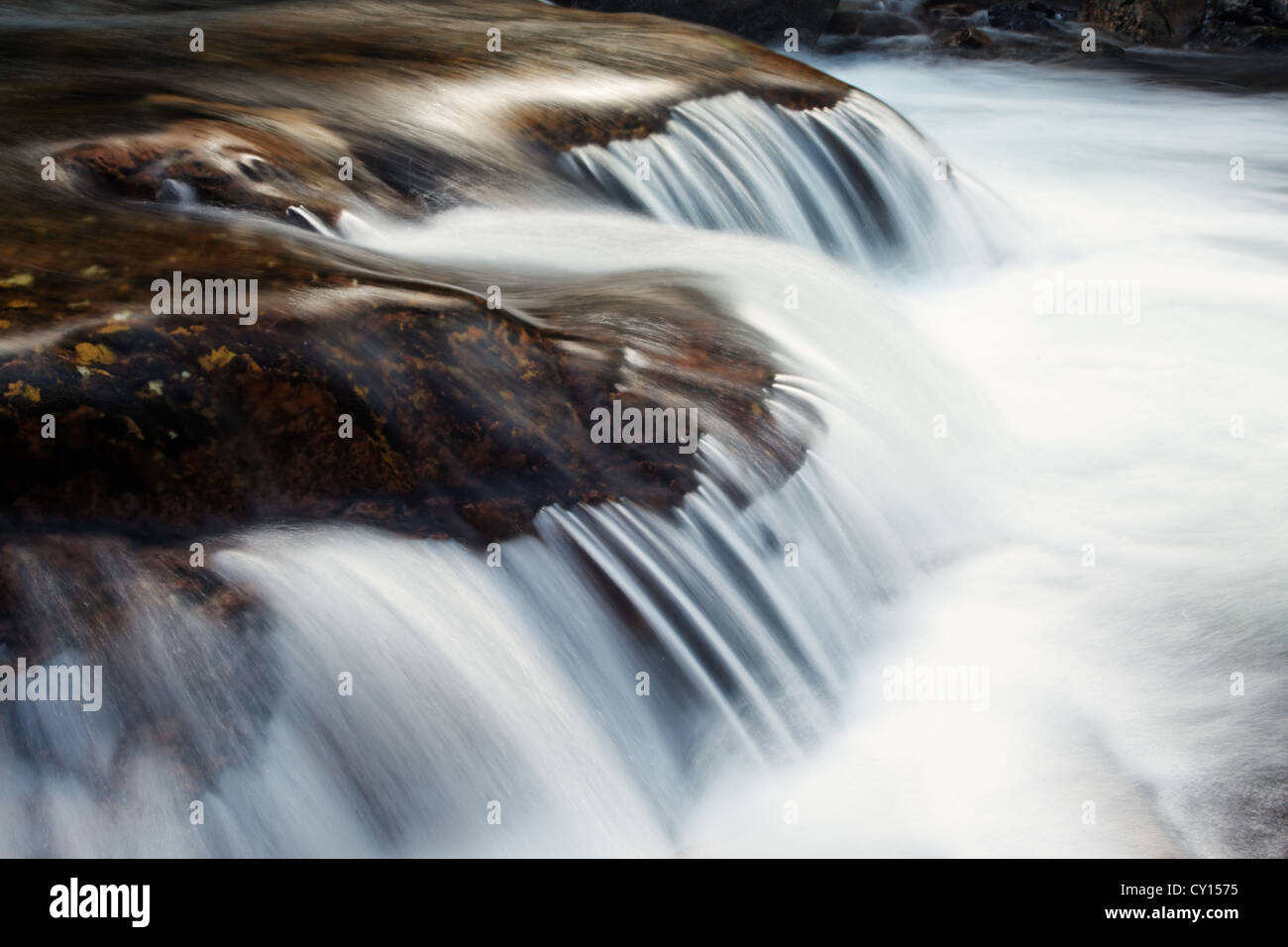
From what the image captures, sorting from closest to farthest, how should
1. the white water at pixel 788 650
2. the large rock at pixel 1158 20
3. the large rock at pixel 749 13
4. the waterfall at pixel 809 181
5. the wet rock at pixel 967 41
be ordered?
the white water at pixel 788 650 → the waterfall at pixel 809 181 → the wet rock at pixel 967 41 → the large rock at pixel 1158 20 → the large rock at pixel 749 13

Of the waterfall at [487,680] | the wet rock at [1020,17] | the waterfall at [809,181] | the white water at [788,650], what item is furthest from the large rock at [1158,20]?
the waterfall at [487,680]

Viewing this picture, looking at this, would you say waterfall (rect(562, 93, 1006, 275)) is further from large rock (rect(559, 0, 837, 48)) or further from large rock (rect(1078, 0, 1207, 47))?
large rock (rect(1078, 0, 1207, 47))

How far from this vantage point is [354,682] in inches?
129

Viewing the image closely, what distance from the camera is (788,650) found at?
396 centimetres

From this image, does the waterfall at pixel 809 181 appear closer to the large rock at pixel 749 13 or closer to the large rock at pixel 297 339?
the large rock at pixel 297 339

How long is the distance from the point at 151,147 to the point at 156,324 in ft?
4.70

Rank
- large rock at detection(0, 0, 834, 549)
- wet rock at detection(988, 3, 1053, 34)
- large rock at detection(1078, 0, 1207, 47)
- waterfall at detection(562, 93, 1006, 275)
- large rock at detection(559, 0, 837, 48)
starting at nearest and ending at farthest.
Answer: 1. large rock at detection(0, 0, 834, 549)
2. waterfall at detection(562, 93, 1006, 275)
3. large rock at detection(1078, 0, 1207, 47)
4. large rock at detection(559, 0, 837, 48)
5. wet rock at detection(988, 3, 1053, 34)

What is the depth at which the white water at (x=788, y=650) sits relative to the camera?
3123 millimetres

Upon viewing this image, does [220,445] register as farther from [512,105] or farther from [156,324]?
[512,105]

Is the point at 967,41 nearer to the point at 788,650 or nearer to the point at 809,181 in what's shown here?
the point at 809,181

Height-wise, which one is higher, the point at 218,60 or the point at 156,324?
the point at 218,60

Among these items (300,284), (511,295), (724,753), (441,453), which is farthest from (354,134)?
(724,753)

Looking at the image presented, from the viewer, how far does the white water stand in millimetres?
3123

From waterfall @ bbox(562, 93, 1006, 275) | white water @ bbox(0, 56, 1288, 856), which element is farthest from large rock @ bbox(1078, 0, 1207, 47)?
white water @ bbox(0, 56, 1288, 856)
